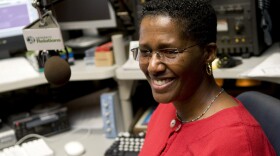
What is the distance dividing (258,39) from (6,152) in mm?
1044

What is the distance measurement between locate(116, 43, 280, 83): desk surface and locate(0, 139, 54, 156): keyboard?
1.27ft

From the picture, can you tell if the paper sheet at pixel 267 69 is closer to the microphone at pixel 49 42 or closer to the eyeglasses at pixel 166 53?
the eyeglasses at pixel 166 53

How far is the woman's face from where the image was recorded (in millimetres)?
1009

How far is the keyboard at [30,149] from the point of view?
4.96 feet

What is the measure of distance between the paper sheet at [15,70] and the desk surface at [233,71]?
35 centimetres

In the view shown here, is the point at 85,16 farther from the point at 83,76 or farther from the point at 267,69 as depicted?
the point at 267,69

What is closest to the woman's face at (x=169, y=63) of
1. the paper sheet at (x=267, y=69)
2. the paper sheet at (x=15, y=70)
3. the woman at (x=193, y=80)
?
the woman at (x=193, y=80)

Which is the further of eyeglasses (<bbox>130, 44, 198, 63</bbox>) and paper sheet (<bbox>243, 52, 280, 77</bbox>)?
paper sheet (<bbox>243, 52, 280, 77</bbox>)

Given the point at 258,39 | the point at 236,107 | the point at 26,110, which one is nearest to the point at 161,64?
the point at 236,107

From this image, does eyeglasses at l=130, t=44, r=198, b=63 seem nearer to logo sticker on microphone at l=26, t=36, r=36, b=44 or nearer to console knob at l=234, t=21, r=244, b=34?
logo sticker on microphone at l=26, t=36, r=36, b=44

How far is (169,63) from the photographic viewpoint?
1.03m

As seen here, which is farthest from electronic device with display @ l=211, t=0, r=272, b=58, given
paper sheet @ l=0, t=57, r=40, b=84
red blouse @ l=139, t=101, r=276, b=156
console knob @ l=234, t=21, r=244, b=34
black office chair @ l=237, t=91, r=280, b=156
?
paper sheet @ l=0, t=57, r=40, b=84

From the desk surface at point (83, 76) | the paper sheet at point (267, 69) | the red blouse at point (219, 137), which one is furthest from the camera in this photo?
the desk surface at point (83, 76)

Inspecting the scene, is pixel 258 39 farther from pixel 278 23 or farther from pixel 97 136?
pixel 97 136
